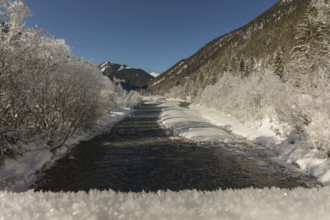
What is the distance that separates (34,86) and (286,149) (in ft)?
63.5

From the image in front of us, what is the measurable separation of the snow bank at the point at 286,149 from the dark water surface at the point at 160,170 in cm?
109

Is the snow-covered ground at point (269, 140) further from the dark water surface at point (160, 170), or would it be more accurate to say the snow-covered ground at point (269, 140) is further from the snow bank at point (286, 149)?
the dark water surface at point (160, 170)

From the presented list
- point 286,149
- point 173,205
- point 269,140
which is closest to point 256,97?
point 269,140

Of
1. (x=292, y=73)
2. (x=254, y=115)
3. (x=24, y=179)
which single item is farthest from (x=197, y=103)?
(x=24, y=179)

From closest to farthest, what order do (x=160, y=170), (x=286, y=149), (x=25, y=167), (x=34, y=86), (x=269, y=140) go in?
(x=34, y=86), (x=25, y=167), (x=160, y=170), (x=286, y=149), (x=269, y=140)

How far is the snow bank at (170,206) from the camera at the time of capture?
280 centimetres

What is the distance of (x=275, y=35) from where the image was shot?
413 feet

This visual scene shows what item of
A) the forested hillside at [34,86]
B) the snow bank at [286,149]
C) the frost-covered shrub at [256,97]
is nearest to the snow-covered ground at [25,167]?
the forested hillside at [34,86]

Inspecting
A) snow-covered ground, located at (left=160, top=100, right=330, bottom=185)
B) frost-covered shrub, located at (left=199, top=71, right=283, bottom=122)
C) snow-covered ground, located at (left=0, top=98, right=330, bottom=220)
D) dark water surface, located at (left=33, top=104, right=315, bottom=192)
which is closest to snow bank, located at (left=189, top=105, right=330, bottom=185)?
snow-covered ground, located at (left=160, top=100, right=330, bottom=185)

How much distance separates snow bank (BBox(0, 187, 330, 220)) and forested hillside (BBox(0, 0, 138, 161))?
13597mm

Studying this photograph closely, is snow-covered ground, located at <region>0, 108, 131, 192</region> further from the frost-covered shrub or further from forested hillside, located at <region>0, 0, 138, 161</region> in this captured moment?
the frost-covered shrub

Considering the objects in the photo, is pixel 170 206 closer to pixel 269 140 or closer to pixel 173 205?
pixel 173 205

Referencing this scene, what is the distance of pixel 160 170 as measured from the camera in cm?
1817

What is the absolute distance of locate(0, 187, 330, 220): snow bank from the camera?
280 cm
